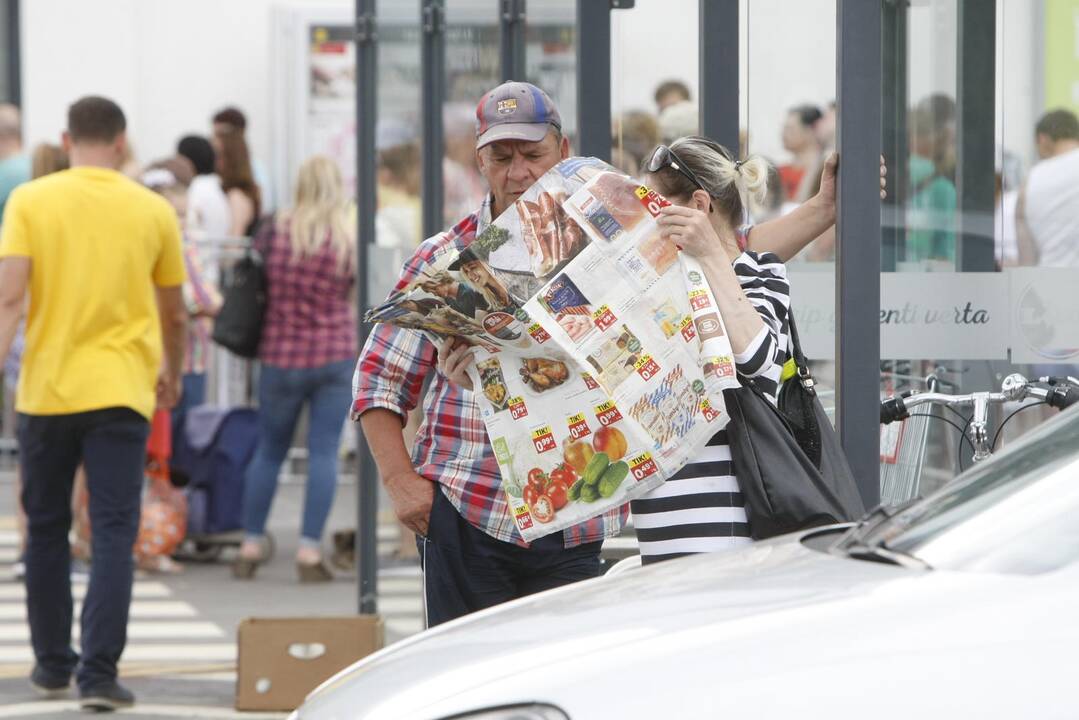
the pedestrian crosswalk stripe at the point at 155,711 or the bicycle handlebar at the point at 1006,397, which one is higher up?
the bicycle handlebar at the point at 1006,397

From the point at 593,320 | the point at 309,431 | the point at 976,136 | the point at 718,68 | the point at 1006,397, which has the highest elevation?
the point at 718,68

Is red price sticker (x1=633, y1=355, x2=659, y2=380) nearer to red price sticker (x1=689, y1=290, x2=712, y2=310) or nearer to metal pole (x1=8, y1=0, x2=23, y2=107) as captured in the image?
red price sticker (x1=689, y1=290, x2=712, y2=310)

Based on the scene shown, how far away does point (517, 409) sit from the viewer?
12.9 feet

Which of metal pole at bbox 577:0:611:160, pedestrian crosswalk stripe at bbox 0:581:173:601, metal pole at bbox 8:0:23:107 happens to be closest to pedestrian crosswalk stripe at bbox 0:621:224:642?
pedestrian crosswalk stripe at bbox 0:581:173:601

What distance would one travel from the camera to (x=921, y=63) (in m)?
5.19

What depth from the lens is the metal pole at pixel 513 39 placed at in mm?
7035

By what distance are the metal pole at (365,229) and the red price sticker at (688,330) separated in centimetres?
373

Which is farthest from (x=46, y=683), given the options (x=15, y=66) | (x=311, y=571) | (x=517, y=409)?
(x=15, y=66)

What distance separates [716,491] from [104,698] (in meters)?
3.20

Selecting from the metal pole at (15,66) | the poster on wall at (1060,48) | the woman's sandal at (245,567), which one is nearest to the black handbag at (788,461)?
the poster on wall at (1060,48)

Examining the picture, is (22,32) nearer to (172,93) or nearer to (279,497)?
(172,93)

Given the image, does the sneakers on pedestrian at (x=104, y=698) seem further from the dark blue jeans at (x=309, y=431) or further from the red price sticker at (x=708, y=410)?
the red price sticker at (x=708, y=410)

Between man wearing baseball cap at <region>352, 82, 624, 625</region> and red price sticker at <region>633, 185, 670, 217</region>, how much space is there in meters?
0.42

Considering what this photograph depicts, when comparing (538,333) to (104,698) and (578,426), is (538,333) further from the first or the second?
(104,698)
